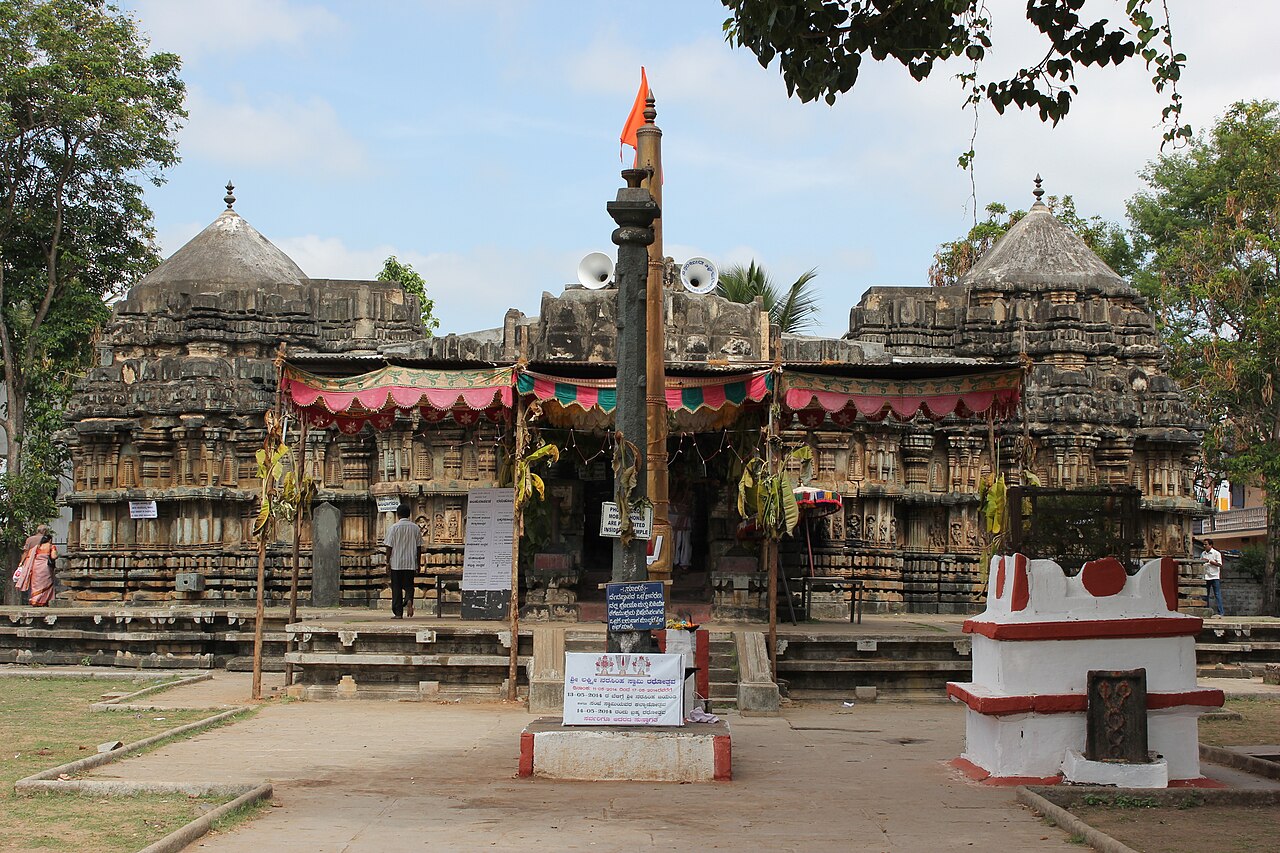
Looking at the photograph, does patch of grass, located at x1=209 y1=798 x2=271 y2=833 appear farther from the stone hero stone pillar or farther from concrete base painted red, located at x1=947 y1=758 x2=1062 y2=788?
concrete base painted red, located at x1=947 y1=758 x2=1062 y2=788

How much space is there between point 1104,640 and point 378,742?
6319mm

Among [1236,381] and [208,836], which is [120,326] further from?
[1236,381]

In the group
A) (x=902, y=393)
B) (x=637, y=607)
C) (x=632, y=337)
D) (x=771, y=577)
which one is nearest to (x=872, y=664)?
(x=771, y=577)

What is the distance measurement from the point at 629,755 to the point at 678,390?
22.8 ft

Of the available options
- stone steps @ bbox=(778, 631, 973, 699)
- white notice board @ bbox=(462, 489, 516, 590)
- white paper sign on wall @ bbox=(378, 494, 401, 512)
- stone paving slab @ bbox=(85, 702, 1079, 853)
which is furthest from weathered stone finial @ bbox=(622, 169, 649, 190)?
Answer: white paper sign on wall @ bbox=(378, 494, 401, 512)

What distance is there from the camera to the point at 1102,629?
10.1m

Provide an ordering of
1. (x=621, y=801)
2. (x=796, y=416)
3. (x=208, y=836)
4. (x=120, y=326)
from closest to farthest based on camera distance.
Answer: (x=208, y=836) → (x=621, y=801) → (x=796, y=416) → (x=120, y=326)

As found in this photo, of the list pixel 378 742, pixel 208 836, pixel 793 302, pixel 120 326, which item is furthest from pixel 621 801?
pixel 793 302

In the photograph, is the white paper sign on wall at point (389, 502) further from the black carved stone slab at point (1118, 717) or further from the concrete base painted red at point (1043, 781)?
the black carved stone slab at point (1118, 717)

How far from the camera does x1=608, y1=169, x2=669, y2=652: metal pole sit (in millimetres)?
10938

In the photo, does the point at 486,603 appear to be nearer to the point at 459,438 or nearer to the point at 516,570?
the point at 516,570

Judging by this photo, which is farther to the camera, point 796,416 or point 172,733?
point 796,416

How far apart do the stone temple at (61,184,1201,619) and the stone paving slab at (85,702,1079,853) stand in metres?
8.88

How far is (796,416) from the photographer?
1942 centimetres
